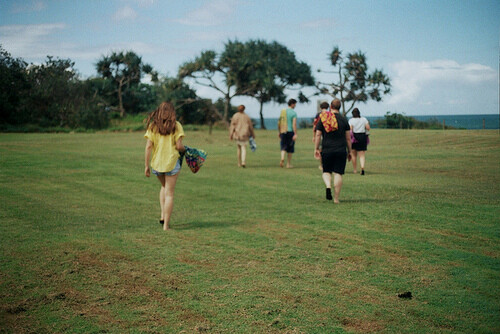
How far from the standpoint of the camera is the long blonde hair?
7555mm

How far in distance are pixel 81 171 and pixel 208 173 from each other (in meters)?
3.73

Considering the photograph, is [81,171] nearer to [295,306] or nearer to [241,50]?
[295,306]

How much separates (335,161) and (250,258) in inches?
175

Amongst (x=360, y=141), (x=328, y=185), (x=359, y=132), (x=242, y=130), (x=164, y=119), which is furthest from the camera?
(x=242, y=130)

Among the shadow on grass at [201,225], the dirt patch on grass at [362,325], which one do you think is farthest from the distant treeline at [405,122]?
the dirt patch on grass at [362,325]

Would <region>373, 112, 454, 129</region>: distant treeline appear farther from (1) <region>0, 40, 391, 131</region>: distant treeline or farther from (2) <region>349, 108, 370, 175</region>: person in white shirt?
(2) <region>349, 108, 370, 175</region>: person in white shirt

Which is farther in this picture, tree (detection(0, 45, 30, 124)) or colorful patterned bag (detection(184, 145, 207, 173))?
tree (detection(0, 45, 30, 124))

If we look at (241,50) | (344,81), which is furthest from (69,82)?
(344,81)

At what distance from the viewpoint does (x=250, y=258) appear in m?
6.15

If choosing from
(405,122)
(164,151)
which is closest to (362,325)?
(164,151)

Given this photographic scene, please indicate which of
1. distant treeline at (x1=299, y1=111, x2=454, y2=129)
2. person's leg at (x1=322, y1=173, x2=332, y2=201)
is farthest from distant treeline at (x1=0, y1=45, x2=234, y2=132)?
person's leg at (x1=322, y1=173, x2=332, y2=201)

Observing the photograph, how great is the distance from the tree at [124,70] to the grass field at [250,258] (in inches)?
2043

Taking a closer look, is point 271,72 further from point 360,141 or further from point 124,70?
point 360,141

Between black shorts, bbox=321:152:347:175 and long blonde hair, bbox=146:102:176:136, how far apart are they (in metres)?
3.65
